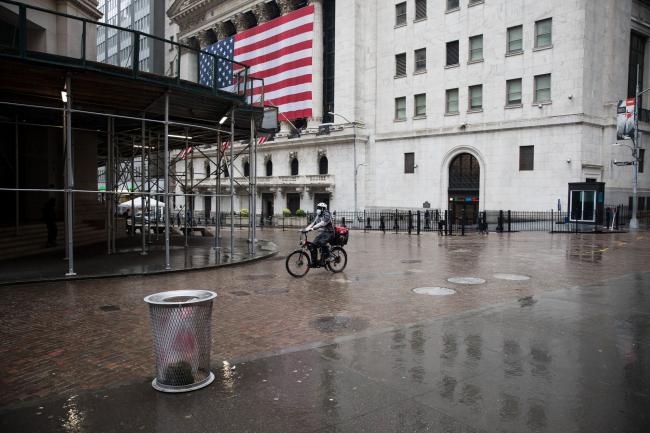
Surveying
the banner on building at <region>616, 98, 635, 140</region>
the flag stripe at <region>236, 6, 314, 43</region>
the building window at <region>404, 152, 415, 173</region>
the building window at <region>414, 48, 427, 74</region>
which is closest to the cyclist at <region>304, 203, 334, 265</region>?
the banner on building at <region>616, 98, 635, 140</region>

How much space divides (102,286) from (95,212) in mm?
15248

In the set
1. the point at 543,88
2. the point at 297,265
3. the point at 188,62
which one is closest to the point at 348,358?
the point at 297,265

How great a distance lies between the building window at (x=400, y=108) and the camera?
4650 cm

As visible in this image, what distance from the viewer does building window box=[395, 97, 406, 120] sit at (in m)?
46.5

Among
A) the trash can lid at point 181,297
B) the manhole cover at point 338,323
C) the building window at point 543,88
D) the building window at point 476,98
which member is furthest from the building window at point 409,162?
the trash can lid at point 181,297

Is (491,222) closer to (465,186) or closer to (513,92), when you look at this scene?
(465,186)

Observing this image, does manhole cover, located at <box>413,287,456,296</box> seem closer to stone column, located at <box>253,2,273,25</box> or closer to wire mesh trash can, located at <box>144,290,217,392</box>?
→ wire mesh trash can, located at <box>144,290,217,392</box>

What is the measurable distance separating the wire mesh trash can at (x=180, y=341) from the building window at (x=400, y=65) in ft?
144

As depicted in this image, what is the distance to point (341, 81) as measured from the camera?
4947cm

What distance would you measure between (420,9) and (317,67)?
1204 centimetres

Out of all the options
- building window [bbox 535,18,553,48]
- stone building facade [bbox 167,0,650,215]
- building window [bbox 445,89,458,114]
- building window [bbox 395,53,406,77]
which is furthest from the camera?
building window [bbox 395,53,406,77]

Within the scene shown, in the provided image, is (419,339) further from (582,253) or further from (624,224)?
(624,224)

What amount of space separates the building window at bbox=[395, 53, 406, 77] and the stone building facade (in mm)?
108

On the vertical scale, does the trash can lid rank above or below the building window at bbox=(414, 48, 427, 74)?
below
